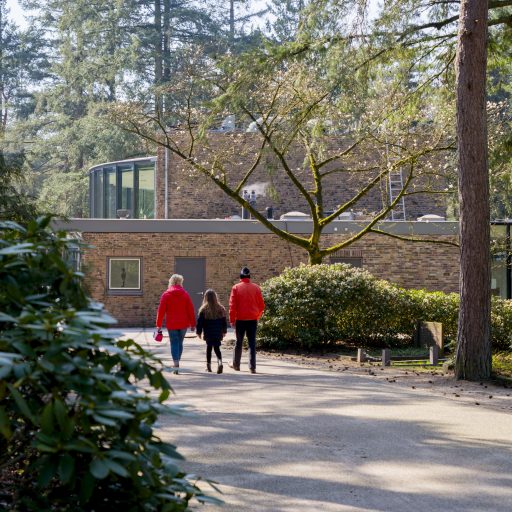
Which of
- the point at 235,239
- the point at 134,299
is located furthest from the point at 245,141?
the point at 134,299

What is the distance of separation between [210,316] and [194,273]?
17.0m

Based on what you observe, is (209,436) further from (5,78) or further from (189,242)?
(5,78)

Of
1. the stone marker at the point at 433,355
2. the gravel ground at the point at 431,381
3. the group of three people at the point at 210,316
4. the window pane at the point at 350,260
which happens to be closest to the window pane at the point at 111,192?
the window pane at the point at 350,260

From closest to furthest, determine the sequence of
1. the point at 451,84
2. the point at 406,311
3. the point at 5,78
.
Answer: the point at 451,84 < the point at 406,311 < the point at 5,78

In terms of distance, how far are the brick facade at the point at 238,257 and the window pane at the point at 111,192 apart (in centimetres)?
1054

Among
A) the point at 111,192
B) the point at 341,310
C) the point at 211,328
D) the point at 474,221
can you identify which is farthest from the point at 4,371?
the point at 111,192

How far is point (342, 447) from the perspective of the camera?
9984 millimetres

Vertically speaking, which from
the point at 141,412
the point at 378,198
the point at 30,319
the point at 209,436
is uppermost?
the point at 378,198

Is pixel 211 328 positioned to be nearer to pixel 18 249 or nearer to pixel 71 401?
pixel 18 249

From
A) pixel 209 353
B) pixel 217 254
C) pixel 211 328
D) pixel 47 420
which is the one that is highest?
pixel 217 254

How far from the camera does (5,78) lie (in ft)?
208

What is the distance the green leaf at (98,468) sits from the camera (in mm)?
3311

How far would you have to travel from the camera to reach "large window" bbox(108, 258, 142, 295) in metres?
34.6

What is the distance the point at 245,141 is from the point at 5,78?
31.5m
